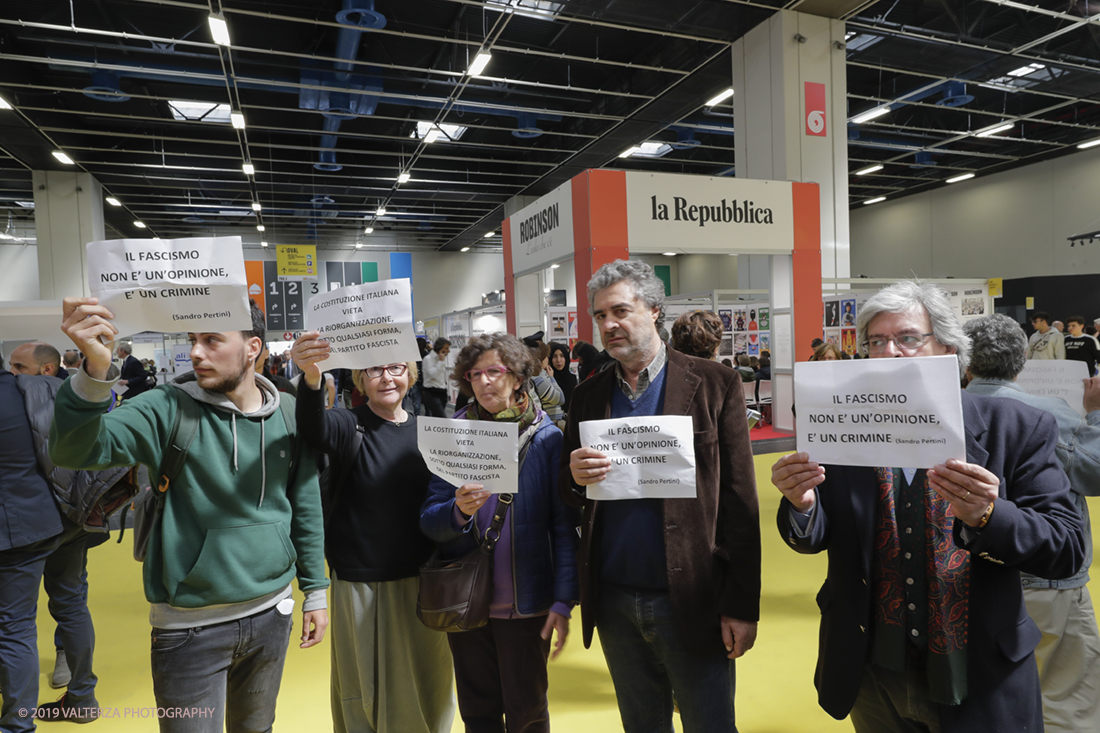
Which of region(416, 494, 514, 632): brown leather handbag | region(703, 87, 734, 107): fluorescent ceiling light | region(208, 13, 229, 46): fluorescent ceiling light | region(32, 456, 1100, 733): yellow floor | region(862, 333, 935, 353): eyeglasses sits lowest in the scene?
region(32, 456, 1100, 733): yellow floor

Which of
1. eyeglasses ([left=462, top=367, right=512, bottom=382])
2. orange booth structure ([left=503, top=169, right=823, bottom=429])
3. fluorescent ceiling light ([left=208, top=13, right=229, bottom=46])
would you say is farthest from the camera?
fluorescent ceiling light ([left=208, top=13, right=229, bottom=46])

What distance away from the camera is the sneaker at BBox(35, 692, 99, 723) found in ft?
8.84

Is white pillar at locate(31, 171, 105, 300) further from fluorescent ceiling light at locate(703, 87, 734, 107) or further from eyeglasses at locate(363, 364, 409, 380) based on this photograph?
eyeglasses at locate(363, 364, 409, 380)

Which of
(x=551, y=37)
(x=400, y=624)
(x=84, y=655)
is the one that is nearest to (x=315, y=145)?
(x=551, y=37)

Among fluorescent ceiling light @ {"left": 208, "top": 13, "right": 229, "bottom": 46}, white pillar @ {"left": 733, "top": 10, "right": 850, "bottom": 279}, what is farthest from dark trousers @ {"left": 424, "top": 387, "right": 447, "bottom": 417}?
white pillar @ {"left": 733, "top": 10, "right": 850, "bottom": 279}

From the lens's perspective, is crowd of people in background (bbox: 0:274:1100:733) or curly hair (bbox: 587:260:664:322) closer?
crowd of people in background (bbox: 0:274:1100:733)

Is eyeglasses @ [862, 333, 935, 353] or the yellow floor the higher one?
eyeglasses @ [862, 333, 935, 353]

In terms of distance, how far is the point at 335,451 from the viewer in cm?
193

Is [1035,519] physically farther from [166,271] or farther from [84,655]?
[84,655]

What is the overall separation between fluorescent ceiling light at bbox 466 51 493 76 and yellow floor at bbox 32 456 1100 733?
7.53 m

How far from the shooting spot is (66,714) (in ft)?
8.84

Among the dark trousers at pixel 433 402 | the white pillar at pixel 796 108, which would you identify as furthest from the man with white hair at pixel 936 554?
the white pillar at pixel 796 108

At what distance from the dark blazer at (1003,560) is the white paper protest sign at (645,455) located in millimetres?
381

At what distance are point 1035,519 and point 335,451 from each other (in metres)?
1.74
